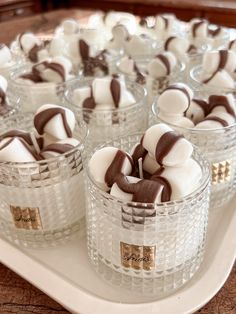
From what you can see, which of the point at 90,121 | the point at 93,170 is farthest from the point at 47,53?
the point at 93,170

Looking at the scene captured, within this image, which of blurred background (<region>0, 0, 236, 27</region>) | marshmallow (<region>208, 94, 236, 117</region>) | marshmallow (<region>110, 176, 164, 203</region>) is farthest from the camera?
blurred background (<region>0, 0, 236, 27</region>)

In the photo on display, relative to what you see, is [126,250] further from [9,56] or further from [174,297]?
[9,56]

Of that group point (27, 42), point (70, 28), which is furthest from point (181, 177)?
point (70, 28)

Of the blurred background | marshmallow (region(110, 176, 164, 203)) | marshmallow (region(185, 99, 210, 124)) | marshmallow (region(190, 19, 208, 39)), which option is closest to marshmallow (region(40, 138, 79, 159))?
marshmallow (region(110, 176, 164, 203))

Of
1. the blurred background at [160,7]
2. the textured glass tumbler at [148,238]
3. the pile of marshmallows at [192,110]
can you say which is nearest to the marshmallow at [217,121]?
the pile of marshmallows at [192,110]

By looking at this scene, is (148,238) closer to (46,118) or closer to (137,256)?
(137,256)

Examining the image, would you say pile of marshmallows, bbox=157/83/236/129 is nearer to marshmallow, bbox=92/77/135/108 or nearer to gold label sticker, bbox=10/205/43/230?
marshmallow, bbox=92/77/135/108
